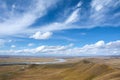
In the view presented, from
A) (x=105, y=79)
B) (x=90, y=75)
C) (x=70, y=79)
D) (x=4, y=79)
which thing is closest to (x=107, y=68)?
(x=90, y=75)

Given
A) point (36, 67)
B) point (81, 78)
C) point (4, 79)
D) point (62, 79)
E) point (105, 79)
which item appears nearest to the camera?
point (105, 79)

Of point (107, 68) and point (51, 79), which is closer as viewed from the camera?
point (107, 68)

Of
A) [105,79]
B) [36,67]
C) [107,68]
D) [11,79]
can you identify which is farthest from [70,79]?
[36,67]

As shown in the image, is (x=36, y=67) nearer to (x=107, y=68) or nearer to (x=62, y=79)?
(x=62, y=79)

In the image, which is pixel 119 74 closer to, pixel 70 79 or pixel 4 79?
pixel 70 79

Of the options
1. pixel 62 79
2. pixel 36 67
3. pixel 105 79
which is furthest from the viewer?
pixel 36 67

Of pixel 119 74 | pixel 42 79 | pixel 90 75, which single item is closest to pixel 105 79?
pixel 119 74

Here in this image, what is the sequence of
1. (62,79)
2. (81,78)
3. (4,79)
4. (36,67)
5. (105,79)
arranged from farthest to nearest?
(36,67)
(4,79)
(62,79)
(81,78)
(105,79)

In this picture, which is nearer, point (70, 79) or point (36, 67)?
point (70, 79)
